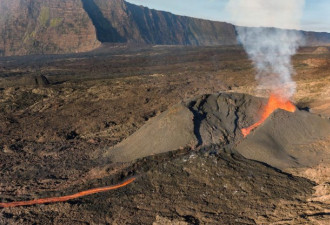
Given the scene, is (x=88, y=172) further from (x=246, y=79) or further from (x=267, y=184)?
(x=246, y=79)

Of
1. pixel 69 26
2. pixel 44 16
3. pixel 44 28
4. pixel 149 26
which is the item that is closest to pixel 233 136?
pixel 69 26

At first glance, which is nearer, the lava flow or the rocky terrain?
the lava flow

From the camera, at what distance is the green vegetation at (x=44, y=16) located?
84675mm

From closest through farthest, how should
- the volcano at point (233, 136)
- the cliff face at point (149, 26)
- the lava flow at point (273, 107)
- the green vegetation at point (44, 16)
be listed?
the volcano at point (233, 136) → the lava flow at point (273, 107) → the green vegetation at point (44, 16) → the cliff face at point (149, 26)

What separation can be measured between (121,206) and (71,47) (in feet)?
259

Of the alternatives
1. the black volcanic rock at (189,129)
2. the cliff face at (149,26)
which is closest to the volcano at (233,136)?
the black volcanic rock at (189,129)

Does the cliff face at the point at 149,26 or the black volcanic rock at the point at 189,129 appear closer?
the black volcanic rock at the point at 189,129

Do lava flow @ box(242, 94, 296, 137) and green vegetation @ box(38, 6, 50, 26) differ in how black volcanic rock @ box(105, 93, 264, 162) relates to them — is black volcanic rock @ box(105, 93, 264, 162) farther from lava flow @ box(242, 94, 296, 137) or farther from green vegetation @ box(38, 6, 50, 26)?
green vegetation @ box(38, 6, 50, 26)

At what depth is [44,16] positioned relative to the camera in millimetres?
85875

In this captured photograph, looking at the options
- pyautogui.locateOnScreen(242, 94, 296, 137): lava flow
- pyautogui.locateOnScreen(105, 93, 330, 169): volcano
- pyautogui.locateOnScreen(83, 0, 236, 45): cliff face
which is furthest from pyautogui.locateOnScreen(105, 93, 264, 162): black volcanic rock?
pyautogui.locateOnScreen(83, 0, 236, 45): cliff face

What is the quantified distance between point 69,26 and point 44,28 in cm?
657

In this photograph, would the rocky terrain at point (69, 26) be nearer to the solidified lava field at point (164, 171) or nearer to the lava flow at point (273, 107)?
the solidified lava field at point (164, 171)

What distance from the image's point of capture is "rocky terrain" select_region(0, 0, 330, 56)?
8038 cm

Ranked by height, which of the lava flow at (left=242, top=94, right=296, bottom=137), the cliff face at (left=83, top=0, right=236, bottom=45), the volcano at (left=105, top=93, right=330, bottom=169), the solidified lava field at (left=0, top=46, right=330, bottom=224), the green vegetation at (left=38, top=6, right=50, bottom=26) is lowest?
the solidified lava field at (left=0, top=46, right=330, bottom=224)
